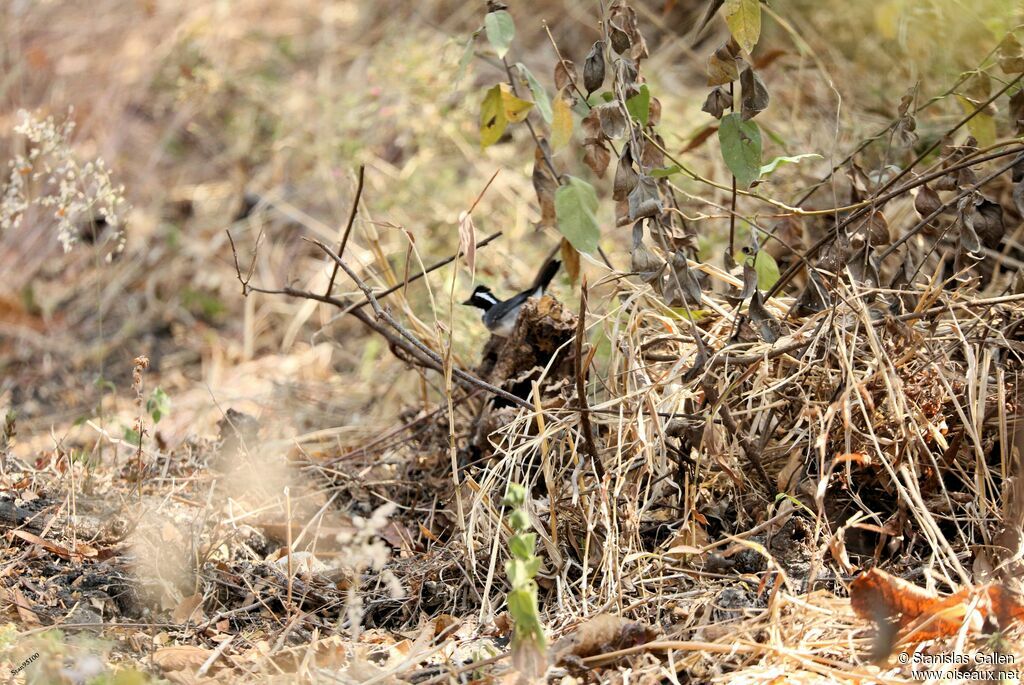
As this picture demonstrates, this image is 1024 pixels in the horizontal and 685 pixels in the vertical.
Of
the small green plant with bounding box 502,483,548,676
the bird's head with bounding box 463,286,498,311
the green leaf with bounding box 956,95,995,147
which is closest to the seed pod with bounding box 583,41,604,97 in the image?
the green leaf with bounding box 956,95,995,147

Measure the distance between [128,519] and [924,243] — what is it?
8.40ft

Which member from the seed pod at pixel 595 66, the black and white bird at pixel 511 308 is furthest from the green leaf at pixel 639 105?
the black and white bird at pixel 511 308

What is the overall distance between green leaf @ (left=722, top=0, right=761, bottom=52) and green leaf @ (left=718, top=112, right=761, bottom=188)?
8.5 inches

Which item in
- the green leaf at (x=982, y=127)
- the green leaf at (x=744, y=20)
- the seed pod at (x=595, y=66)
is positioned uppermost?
the green leaf at (x=744, y=20)

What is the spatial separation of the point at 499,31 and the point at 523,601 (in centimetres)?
134

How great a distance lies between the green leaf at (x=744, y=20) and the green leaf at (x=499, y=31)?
1.65 feet

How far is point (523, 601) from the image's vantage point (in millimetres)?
1676

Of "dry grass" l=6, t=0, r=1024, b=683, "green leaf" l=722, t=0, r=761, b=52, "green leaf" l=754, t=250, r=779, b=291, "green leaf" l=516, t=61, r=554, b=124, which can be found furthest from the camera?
"green leaf" l=754, t=250, r=779, b=291

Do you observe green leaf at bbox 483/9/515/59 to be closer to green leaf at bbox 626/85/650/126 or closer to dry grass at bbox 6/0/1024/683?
green leaf at bbox 626/85/650/126

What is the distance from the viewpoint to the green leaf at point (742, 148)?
7.57 ft

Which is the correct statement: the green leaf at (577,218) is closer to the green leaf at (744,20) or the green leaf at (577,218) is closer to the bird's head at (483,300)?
the green leaf at (744,20)

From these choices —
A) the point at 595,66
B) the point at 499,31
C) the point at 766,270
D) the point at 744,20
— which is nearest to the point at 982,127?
the point at 766,270

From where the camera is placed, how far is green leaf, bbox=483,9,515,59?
2.30 meters

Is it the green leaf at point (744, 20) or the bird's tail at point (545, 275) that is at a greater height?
the green leaf at point (744, 20)
